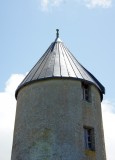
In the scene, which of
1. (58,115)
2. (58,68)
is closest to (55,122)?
(58,115)

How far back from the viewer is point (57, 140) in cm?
1955

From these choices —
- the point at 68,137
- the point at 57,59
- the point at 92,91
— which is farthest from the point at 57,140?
the point at 57,59

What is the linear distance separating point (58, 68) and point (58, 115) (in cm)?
383

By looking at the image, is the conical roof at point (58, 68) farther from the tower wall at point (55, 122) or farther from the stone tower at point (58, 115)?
the tower wall at point (55, 122)

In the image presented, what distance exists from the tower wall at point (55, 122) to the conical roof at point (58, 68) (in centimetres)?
47

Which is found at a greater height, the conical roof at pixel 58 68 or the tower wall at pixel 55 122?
the conical roof at pixel 58 68

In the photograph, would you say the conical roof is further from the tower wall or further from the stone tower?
the tower wall

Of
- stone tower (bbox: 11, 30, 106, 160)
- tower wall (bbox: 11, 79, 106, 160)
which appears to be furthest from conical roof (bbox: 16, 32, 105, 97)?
tower wall (bbox: 11, 79, 106, 160)

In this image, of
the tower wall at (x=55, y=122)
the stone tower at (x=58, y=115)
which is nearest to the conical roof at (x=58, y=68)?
the stone tower at (x=58, y=115)

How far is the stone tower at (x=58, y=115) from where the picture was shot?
19.6 meters

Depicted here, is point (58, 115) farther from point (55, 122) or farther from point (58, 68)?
point (58, 68)

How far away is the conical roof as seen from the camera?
2230 cm

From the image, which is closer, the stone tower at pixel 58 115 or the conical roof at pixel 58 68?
the stone tower at pixel 58 115

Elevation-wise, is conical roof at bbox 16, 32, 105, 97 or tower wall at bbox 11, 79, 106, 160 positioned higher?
conical roof at bbox 16, 32, 105, 97
